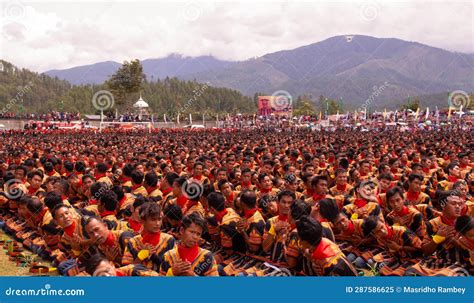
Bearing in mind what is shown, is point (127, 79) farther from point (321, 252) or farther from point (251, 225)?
point (321, 252)

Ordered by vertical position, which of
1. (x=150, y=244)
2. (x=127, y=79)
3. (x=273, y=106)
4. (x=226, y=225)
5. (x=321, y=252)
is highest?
(x=127, y=79)

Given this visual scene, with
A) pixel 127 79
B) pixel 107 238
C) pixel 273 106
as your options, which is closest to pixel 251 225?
pixel 107 238

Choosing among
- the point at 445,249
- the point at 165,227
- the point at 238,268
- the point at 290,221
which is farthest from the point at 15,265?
the point at 445,249

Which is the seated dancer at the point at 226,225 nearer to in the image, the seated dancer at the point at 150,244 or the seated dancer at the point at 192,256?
the seated dancer at the point at 150,244

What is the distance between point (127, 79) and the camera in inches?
2936

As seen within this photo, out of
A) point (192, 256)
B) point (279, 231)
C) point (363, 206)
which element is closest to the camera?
point (192, 256)

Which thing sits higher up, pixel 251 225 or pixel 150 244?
pixel 150 244

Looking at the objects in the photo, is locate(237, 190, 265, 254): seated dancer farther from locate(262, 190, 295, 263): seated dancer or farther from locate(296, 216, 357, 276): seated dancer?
locate(296, 216, 357, 276): seated dancer

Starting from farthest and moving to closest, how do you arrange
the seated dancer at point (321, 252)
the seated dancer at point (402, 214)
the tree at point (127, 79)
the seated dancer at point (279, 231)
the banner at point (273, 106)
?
the banner at point (273, 106)
the tree at point (127, 79)
the seated dancer at point (402, 214)
the seated dancer at point (279, 231)
the seated dancer at point (321, 252)

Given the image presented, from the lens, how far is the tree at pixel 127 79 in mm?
74000

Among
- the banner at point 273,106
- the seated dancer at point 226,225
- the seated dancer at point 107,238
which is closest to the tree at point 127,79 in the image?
the banner at point 273,106

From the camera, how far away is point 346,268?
201 inches

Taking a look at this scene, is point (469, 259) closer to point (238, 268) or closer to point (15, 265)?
point (238, 268)

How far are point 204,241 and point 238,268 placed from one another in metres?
1.26
